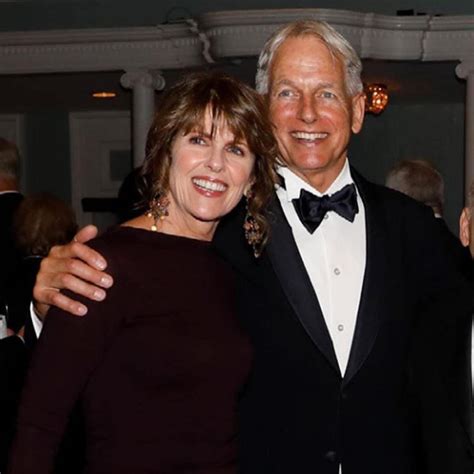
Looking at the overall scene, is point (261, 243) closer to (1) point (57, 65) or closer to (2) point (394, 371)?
(2) point (394, 371)

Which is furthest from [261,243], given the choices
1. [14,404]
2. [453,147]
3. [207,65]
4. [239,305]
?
[453,147]

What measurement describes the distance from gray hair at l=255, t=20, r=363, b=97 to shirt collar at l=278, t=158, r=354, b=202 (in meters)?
0.20

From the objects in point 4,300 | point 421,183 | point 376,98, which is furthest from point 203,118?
point 376,98

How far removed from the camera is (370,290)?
2.33 metres

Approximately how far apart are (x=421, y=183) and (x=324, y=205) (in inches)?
104

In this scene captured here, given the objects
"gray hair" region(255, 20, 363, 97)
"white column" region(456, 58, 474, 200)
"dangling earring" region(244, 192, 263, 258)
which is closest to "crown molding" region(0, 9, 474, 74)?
"white column" region(456, 58, 474, 200)

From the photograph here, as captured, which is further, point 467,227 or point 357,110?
point 357,110

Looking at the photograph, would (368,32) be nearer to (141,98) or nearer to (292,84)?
(141,98)

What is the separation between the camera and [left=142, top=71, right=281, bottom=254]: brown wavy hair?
2064mm

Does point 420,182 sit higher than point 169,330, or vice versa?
point 420,182

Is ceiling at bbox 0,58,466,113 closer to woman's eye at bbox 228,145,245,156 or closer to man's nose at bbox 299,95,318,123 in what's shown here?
man's nose at bbox 299,95,318,123

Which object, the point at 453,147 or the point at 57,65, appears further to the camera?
the point at 453,147

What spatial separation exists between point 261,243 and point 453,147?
8751 mm

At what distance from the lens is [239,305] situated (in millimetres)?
2285
